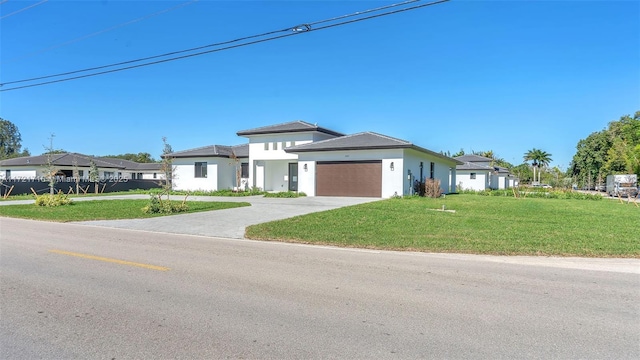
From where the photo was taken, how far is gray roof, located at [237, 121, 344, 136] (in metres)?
29.4

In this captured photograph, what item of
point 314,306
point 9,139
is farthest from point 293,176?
point 9,139

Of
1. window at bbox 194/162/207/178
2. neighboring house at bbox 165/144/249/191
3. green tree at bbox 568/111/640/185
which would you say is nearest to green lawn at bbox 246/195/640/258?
neighboring house at bbox 165/144/249/191

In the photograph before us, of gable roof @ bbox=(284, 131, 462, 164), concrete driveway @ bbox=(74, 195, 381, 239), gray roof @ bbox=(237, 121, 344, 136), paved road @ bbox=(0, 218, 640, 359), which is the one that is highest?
gray roof @ bbox=(237, 121, 344, 136)

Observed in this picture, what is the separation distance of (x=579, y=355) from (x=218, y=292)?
4.26m

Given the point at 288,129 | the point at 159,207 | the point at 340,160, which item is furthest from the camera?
the point at 288,129

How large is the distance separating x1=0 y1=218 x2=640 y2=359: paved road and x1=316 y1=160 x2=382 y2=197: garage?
16.3 meters

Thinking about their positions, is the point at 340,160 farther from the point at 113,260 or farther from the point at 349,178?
the point at 113,260

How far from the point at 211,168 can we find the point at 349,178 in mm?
14295

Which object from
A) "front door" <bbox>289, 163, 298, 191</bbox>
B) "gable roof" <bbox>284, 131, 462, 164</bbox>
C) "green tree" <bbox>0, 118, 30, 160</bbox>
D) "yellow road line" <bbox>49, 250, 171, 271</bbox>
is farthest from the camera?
"green tree" <bbox>0, 118, 30, 160</bbox>

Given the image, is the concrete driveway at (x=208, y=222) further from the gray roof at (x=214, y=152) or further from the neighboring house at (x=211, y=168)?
the gray roof at (x=214, y=152)

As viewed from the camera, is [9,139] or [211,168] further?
[9,139]

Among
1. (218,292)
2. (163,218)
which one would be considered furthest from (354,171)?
(218,292)

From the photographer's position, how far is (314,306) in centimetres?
463

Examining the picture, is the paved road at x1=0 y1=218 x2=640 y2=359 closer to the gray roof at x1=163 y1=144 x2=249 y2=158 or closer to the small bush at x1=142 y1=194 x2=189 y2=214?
the small bush at x1=142 y1=194 x2=189 y2=214
